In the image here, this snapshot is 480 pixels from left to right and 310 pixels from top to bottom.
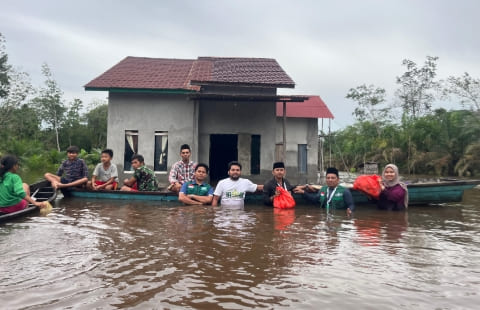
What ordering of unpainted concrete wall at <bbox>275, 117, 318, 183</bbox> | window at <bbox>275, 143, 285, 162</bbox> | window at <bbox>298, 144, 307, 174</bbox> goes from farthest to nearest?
1. window at <bbox>298, 144, 307, 174</bbox>
2. unpainted concrete wall at <bbox>275, 117, 318, 183</bbox>
3. window at <bbox>275, 143, 285, 162</bbox>

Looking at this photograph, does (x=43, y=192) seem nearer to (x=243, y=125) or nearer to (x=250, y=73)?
(x=243, y=125)

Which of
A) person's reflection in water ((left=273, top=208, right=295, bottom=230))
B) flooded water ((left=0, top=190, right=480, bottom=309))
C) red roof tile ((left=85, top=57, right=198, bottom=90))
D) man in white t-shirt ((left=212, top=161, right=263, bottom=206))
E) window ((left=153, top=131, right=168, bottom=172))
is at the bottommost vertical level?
flooded water ((left=0, top=190, right=480, bottom=309))

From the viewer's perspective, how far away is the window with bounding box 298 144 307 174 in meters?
19.1

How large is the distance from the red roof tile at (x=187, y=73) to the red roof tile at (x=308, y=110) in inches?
121

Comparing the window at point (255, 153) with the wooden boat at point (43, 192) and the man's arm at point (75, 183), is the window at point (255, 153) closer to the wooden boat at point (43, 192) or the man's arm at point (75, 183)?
the man's arm at point (75, 183)

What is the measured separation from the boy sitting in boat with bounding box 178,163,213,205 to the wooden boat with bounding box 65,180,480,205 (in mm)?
→ 809

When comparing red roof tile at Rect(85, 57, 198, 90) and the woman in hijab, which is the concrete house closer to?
red roof tile at Rect(85, 57, 198, 90)

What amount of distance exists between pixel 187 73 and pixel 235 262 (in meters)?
12.5

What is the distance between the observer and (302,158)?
19.2 m

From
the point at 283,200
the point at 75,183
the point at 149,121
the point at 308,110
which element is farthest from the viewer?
the point at 308,110

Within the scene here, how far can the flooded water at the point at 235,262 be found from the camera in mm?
3121

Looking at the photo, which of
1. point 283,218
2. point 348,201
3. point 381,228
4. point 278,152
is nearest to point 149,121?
point 278,152

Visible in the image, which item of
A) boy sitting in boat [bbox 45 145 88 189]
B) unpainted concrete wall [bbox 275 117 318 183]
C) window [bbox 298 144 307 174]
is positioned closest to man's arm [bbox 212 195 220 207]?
boy sitting in boat [bbox 45 145 88 189]

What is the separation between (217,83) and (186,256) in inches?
377
